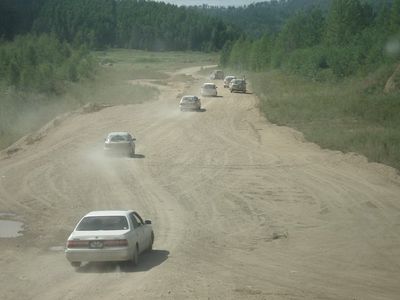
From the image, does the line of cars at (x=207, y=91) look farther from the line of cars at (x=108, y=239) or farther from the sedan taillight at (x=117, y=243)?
the sedan taillight at (x=117, y=243)

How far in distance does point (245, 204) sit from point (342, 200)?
3.81 metres

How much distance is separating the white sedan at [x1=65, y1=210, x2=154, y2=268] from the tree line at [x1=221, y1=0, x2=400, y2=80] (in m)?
55.4

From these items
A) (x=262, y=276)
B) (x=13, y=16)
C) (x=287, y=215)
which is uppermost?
(x=262, y=276)

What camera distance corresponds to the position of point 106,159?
4041 cm

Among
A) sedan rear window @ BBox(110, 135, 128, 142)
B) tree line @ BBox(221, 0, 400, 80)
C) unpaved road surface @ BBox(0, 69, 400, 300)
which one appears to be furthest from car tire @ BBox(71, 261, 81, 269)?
tree line @ BBox(221, 0, 400, 80)

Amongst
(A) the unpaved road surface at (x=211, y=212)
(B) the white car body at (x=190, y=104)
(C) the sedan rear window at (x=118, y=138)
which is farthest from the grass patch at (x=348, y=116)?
(C) the sedan rear window at (x=118, y=138)

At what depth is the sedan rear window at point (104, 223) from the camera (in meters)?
17.9

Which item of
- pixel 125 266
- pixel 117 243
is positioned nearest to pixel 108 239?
pixel 117 243

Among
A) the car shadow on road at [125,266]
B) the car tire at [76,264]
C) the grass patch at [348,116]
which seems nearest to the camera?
the car shadow on road at [125,266]

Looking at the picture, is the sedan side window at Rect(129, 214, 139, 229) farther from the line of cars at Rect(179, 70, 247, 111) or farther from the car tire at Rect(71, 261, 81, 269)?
the line of cars at Rect(179, 70, 247, 111)

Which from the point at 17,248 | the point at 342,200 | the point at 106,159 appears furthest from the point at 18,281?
the point at 106,159

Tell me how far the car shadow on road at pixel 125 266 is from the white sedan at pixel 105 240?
0.22 meters

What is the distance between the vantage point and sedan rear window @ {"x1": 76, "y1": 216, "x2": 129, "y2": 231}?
17.9m

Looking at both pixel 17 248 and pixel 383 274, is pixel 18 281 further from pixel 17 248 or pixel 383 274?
pixel 383 274
